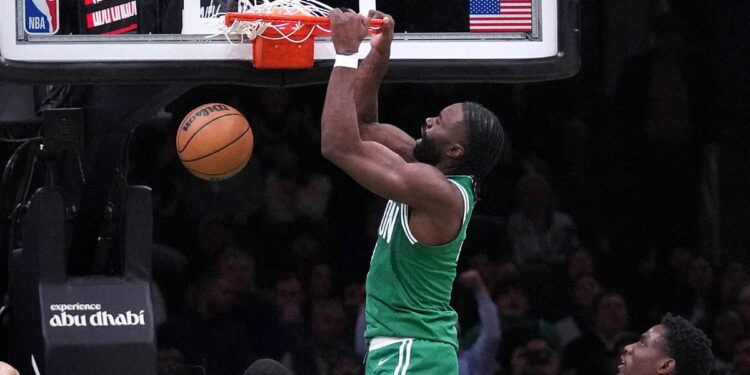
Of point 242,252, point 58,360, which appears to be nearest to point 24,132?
point 242,252

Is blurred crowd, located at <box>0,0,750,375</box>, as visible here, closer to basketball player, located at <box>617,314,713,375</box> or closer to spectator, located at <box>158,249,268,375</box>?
spectator, located at <box>158,249,268,375</box>

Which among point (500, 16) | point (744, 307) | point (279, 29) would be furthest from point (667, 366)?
point (744, 307)

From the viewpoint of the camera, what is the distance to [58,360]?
5512 millimetres

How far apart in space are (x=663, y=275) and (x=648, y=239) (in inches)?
8.9

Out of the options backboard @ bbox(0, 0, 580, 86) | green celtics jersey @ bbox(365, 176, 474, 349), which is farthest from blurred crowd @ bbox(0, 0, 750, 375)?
green celtics jersey @ bbox(365, 176, 474, 349)

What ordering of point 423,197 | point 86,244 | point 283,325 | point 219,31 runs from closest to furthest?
point 423,197, point 219,31, point 86,244, point 283,325

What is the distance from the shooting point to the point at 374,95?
186 inches

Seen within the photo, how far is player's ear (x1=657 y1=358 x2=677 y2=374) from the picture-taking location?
480 centimetres

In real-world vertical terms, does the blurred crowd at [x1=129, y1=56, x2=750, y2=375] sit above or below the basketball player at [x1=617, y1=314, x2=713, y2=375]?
below

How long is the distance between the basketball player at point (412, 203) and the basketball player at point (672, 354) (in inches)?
28.1

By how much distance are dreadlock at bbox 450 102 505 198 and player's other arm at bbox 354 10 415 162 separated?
0.98 feet

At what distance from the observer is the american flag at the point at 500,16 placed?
546cm

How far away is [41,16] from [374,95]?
132 centimetres

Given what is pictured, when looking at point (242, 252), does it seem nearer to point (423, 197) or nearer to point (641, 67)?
point (641, 67)
